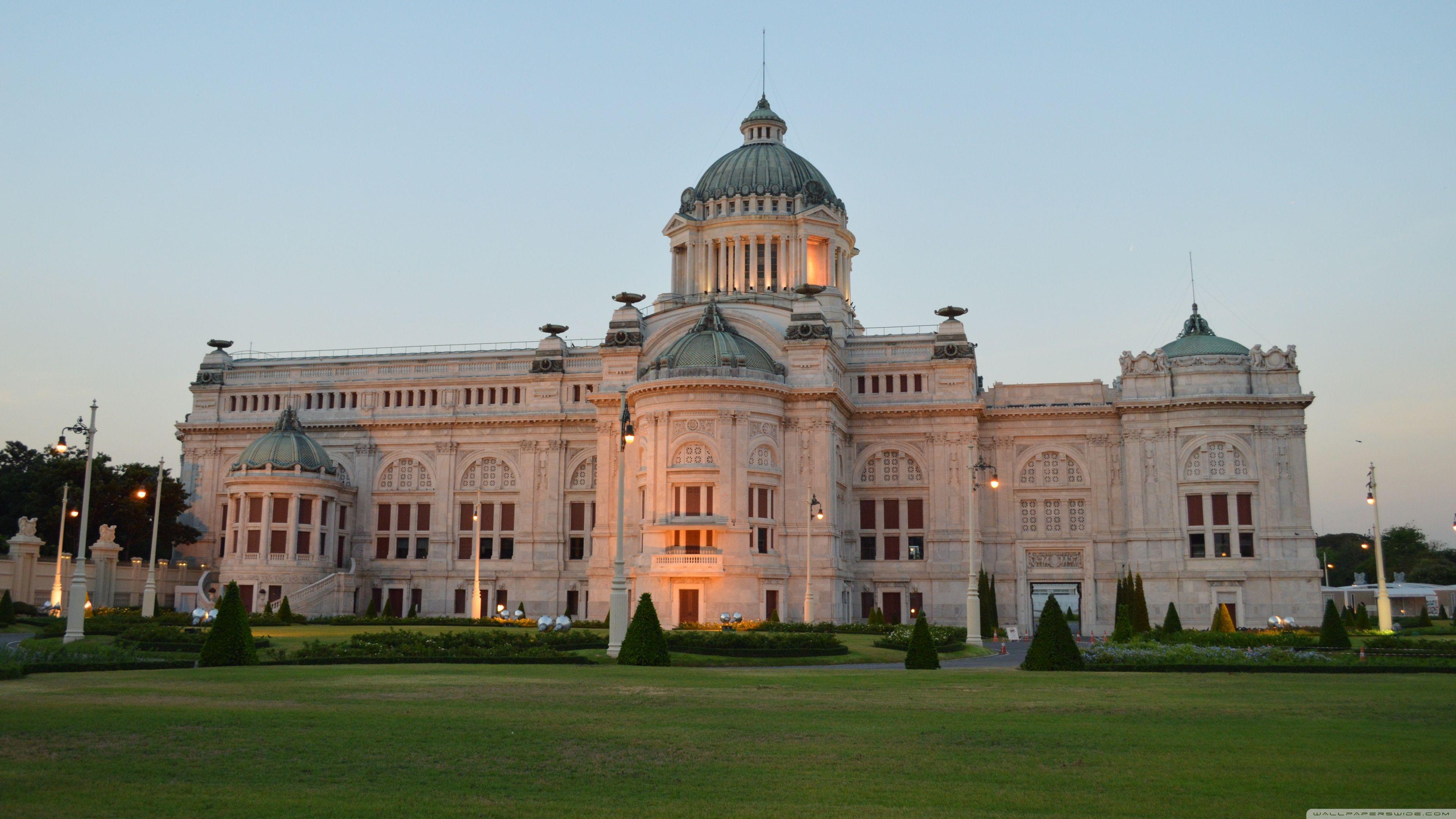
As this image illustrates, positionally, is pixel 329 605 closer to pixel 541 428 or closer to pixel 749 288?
pixel 541 428

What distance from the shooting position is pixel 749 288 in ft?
271

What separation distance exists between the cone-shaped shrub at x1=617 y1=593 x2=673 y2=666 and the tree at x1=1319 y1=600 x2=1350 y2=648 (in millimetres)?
25547

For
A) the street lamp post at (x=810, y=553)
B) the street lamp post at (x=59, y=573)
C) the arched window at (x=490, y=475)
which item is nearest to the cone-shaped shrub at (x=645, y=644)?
the street lamp post at (x=810, y=553)

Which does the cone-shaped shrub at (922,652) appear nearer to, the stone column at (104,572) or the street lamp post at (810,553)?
the street lamp post at (810,553)

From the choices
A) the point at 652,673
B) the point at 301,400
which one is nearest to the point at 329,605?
the point at 301,400

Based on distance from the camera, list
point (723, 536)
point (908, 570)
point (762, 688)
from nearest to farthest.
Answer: point (762, 688), point (723, 536), point (908, 570)

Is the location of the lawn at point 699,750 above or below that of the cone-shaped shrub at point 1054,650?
below

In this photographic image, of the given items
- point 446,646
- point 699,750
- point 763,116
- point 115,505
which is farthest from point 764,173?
point 699,750

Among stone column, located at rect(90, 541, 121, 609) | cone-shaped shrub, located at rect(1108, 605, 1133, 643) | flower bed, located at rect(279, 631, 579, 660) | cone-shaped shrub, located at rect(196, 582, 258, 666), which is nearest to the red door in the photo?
cone-shaped shrub, located at rect(1108, 605, 1133, 643)

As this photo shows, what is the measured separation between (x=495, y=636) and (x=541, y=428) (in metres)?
40.5

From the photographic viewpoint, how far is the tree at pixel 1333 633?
151 ft

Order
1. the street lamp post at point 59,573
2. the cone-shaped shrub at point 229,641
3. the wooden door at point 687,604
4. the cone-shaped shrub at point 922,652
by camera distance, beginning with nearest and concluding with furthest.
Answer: the cone-shaped shrub at point 229,641, the cone-shaped shrub at point 922,652, the street lamp post at point 59,573, the wooden door at point 687,604

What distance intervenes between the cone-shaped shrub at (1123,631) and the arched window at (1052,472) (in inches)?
919

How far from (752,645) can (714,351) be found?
2983 centimetres
